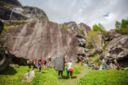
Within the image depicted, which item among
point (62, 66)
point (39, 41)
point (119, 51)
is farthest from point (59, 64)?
point (119, 51)

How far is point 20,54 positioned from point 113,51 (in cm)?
2458

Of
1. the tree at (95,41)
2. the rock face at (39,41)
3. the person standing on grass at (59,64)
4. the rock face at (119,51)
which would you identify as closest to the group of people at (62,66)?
the person standing on grass at (59,64)

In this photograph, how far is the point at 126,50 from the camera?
56812 millimetres

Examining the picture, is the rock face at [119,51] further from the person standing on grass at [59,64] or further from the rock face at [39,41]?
the person standing on grass at [59,64]

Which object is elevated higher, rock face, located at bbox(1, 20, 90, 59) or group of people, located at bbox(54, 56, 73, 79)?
rock face, located at bbox(1, 20, 90, 59)

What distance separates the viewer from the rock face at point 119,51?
2197 inches

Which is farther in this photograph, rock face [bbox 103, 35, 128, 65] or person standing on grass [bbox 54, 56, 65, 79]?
rock face [bbox 103, 35, 128, 65]

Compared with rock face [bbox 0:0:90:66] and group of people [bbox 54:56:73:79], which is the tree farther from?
group of people [bbox 54:56:73:79]

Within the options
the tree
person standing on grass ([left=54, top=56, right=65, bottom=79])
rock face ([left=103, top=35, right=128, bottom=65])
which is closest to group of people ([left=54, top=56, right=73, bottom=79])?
person standing on grass ([left=54, top=56, right=65, bottom=79])

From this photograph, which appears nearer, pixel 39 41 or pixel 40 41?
pixel 39 41

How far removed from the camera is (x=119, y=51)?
57812 millimetres

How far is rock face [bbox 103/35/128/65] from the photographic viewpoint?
5581 centimetres

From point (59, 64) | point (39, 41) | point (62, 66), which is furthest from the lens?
point (39, 41)

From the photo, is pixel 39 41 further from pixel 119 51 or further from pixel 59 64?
pixel 59 64
